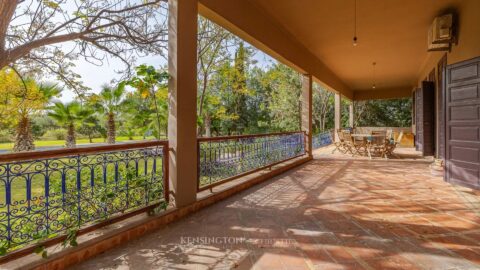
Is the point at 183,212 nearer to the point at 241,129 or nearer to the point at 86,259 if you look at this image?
the point at 86,259

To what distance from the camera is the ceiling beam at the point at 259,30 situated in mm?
3590

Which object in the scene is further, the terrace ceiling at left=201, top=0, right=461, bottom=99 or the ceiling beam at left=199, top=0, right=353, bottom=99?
the terrace ceiling at left=201, top=0, right=461, bottom=99

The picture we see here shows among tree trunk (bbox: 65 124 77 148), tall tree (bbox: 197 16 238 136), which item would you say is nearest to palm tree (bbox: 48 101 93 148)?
tree trunk (bbox: 65 124 77 148)

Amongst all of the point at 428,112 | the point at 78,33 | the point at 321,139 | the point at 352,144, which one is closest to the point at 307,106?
the point at 352,144

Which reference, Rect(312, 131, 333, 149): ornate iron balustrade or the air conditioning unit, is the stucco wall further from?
Rect(312, 131, 333, 149): ornate iron balustrade

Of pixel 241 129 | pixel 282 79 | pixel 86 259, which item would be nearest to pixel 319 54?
pixel 86 259

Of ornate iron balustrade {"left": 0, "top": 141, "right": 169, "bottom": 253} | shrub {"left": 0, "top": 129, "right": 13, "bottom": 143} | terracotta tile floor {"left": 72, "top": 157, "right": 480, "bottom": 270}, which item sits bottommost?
terracotta tile floor {"left": 72, "top": 157, "right": 480, "bottom": 270}

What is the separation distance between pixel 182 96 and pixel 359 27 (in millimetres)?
4256

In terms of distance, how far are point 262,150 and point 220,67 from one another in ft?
12.3

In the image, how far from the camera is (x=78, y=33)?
9.39 feet

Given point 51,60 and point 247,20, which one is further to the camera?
point 247,20

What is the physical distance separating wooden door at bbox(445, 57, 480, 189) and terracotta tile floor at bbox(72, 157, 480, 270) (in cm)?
28

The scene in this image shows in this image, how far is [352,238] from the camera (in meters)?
2.40

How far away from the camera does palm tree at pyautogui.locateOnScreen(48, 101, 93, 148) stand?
7.54 m
